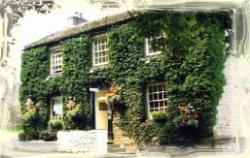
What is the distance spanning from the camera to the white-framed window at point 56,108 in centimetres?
462

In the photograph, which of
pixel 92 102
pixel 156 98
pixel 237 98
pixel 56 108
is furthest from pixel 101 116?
pixel 237 98

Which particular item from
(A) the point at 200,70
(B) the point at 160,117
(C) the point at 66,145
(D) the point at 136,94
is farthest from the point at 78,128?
(A) the point at 200,70

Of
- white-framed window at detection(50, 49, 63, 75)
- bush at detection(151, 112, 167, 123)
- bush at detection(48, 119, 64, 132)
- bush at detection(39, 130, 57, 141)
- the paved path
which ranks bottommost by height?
the paved path

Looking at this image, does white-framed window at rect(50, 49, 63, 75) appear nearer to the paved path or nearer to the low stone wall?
the low stone wall

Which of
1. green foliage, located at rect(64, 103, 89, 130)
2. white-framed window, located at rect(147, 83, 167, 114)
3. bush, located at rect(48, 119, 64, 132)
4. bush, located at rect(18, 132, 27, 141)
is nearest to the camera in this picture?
bush, located at rect(18, 132, 27, 141)

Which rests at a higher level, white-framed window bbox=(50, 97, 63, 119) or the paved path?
white-framed window bbox=(50, 97, 63, 119)

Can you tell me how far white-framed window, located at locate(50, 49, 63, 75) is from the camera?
5.03m

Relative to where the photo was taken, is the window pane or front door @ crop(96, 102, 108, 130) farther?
the window pane

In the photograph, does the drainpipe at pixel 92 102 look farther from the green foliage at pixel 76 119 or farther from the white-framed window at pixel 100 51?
the white-framed window at pixel 100 51

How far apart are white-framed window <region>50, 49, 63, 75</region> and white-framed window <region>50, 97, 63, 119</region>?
0.35m

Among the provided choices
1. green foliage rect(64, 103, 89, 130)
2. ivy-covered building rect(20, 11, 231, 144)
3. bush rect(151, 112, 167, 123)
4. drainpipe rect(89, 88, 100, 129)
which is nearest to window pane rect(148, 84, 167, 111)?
ivy-covered building rect(20, 11, 231, 144)

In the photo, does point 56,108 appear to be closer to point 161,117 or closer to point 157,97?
point 157,97

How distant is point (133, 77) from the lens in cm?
534

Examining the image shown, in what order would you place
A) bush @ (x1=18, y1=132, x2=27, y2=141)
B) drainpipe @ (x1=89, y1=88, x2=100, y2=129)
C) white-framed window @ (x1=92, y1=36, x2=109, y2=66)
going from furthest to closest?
white-framed window @ (x1=92, y1=36, x2=109, y2=66) → drainpipe @ (x1=89, y1=88, x2=100, y2=129) → bush @ (x1=18, y1=132, x2=27, y2=141)
